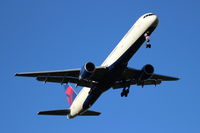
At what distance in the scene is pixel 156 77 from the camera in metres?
39.3

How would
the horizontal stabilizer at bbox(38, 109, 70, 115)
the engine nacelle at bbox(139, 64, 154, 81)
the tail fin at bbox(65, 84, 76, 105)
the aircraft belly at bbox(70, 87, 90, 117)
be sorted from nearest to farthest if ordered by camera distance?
the engine nacelle at bbox(139, 64, 154, 81) < the aircraft belly at bbox(70, 87, 90, 117) < the horizontal stabilizer at bbox(38, 109, 70, 115) < the tail fin at bbox(65, 84, 76, 105)

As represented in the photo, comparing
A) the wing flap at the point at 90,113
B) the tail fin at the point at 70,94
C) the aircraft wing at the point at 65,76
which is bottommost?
the wing flap at the point at 90,113

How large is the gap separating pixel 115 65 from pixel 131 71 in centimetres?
317

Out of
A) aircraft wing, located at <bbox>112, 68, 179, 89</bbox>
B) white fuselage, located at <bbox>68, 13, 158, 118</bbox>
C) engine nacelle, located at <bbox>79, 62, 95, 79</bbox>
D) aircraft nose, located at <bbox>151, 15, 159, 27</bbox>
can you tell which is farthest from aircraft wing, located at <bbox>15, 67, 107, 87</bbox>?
aircraft nose, located at <bbox>151, 15, 159, 27</bbox>

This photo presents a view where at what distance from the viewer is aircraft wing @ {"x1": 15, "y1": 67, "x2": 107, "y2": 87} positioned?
3325cm

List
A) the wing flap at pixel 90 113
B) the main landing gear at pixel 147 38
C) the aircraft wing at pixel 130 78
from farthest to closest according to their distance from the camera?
1. the wing flap at pixel 90 113
2. the aircraft wing at pixel 130 78
3. the main landing gear at pixel 147 38

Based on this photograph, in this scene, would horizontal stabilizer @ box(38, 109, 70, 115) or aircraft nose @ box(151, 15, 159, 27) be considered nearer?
aircraft nose @ box(151, 15, 159, 27)

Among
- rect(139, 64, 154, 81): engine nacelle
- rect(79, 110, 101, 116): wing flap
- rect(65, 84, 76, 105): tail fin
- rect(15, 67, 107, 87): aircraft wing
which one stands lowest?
rect(139, 64, 154, 81): engine nacelle

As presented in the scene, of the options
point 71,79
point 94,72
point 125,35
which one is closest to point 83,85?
point 71,79

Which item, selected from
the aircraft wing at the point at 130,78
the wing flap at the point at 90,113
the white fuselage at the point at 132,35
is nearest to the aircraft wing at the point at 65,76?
the white fuselage at the point at 132,35

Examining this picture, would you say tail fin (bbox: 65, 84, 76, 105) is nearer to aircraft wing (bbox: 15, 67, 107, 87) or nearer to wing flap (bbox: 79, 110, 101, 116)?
wing flap (bbox: 79, 110, 101, 116)

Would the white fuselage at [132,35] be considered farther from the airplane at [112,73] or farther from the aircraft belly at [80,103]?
the aircraft belly at [80,103]

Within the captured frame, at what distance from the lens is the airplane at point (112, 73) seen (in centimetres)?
3170

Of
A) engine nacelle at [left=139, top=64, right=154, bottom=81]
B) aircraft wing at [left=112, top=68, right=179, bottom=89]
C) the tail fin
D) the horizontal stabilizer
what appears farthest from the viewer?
the tail fin
